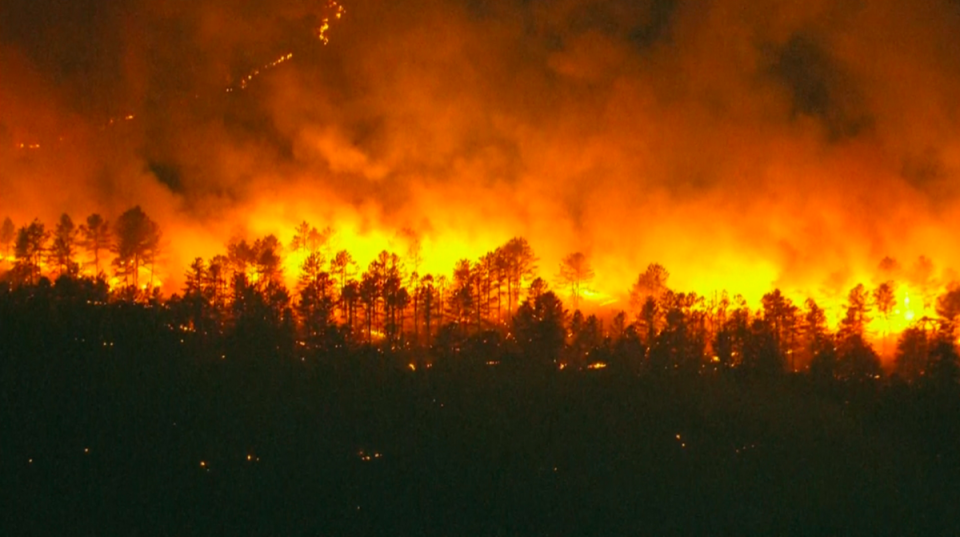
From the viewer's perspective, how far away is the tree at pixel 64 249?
1277 inches

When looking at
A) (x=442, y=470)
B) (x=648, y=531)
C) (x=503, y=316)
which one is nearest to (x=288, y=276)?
(x=503, y=316)

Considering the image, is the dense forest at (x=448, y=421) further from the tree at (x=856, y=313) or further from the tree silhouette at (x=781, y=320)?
the tree at (x=856, y=313)

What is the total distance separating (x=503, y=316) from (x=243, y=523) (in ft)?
53.4

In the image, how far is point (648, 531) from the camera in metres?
17.9

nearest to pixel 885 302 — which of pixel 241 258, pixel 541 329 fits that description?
pixel 541 329

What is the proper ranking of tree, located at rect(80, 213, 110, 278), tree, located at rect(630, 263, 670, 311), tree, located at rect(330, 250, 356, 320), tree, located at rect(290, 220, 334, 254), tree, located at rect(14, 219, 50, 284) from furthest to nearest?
tree, located at rect(290, 220, 334, 254), tree, located at rect(80, 213, 110, 278), tree, located at rect(630, 263, 670, 311), tree, located at rect(330, 250, 356, 320), tree, located at rect(14, 219, 50, 284)

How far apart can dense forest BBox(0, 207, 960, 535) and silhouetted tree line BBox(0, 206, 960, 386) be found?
0.13 meters

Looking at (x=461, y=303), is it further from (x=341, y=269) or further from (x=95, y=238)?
(x=95, y=238)

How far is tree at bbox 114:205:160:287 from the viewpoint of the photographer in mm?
33844

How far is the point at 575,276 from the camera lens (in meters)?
36.4

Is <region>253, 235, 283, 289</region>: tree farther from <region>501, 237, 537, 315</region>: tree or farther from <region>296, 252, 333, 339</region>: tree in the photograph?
<region>501, 237, 537, 315</region>: tree

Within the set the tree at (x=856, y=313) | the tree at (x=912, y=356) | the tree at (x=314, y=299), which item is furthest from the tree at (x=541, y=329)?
the tree at (x=856, y=313)

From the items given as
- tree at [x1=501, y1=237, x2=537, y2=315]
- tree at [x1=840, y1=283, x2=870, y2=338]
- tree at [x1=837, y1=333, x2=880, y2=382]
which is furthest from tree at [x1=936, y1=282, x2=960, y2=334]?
tree at [x1=501, y1=237, x2=537, y2=315]

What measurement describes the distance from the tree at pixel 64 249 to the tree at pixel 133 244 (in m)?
1.33
